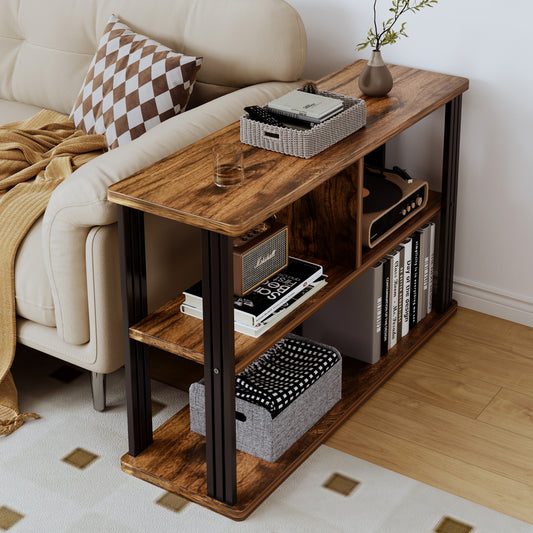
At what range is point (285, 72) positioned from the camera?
7.22ft

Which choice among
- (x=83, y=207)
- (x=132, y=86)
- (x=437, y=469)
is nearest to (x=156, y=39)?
(x=132, y=86)

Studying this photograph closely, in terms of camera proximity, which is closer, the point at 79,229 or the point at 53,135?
the point at 79,229

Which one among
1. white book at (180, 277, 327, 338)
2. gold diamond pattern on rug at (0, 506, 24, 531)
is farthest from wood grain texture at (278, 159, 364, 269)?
gold diamond pattern on rug at (0, 506, 24, 531)

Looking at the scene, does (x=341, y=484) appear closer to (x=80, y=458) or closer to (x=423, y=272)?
(x=80, y=458)

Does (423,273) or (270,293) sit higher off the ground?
(270,293)

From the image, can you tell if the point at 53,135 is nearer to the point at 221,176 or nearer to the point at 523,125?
the point at 221,176

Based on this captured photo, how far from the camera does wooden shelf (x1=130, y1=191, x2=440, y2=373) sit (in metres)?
1.62

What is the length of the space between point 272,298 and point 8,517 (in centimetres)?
70

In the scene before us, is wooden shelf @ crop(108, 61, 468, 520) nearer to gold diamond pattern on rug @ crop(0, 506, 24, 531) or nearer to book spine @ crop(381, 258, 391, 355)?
book spine @ crop(381, 258, 391, 355)

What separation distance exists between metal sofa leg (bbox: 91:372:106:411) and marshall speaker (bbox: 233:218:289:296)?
477 millimetres

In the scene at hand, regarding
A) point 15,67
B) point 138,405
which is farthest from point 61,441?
point 15,67

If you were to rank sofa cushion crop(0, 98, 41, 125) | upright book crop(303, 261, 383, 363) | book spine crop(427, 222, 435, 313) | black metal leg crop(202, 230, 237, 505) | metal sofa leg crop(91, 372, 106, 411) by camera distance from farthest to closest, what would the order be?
sofa cushion crop(0, 98, 41, 125) → book spine crop(427, 222, 435, 313) → upright book crop(303, 261, 383, 363) → metal sofa leg crop(91, 372, 106, 411) → black metal leg crop(202, 230, 237, 505)

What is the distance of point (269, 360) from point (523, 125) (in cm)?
93

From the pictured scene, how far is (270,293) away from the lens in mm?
1718
